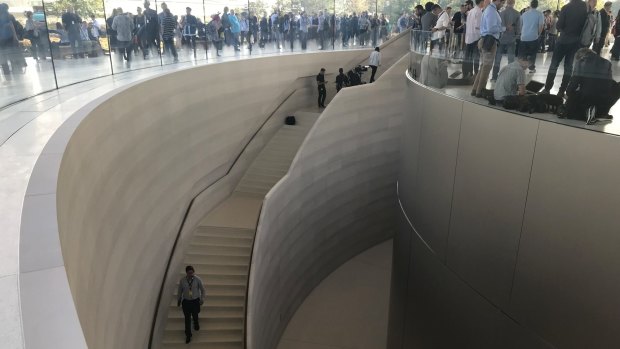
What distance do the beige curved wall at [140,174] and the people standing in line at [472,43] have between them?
5300 mm

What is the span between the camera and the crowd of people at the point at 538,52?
5.12 m

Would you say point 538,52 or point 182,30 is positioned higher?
point 182,30

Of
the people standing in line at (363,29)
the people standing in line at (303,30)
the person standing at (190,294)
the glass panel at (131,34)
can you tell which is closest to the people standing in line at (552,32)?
the person standing at (190,294)

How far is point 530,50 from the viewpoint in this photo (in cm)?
639

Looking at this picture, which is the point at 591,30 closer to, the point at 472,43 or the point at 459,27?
the point at 472,43

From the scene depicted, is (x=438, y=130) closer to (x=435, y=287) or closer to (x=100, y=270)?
(x=435, y=287)

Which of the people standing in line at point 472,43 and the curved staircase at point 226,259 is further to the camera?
the curved staircase at point 226,259

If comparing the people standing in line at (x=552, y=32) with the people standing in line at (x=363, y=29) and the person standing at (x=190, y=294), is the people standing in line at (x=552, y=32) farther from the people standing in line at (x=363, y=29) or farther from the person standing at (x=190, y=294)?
the people standing in line at (x=363, y=29)


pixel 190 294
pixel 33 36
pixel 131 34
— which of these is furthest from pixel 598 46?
pixel 131 34

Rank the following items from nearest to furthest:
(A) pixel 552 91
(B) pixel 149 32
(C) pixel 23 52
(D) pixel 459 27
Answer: (A) pixel 552 91 → (C) pixel 23 52 → (D) pixel 459 27 → (B) pixel 149 32

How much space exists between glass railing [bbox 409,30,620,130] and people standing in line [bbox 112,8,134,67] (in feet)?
22.9

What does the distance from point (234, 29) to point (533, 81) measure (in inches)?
483

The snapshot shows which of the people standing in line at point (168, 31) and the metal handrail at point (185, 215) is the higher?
the people standing in line at point (168, 31)

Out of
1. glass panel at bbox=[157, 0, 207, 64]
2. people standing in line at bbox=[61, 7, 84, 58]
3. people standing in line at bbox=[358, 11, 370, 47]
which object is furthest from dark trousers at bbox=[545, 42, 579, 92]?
people standing in line at bbox=[358, 11, 370, 47]
